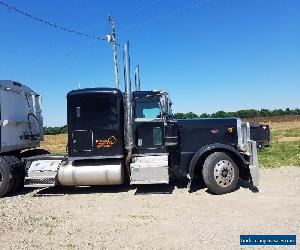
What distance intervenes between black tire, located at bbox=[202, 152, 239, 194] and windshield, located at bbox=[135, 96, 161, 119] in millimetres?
1821

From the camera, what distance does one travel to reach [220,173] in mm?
10016

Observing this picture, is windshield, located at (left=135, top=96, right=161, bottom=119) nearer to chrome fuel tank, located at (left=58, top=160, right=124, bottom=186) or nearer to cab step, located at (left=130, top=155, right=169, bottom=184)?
cab step, located at (left=130, top=155, right=169, bottom=184)

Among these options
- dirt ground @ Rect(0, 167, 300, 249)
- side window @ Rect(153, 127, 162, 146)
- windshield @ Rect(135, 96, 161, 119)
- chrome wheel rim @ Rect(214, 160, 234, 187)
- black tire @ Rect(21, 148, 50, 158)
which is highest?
windshield @ Rect(135, 96, 161, 119)

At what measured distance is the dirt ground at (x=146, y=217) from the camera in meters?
6.56

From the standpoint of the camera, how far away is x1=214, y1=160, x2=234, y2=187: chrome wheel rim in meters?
10.0

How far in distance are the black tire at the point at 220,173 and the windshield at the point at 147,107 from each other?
182 cm

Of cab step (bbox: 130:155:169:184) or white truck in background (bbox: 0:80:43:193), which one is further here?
white truck in background (bbox: 0:80:43:193)

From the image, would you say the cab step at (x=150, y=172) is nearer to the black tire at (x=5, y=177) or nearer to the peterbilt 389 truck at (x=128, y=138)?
the peterbilt 389 truck at (x=128, y=138)

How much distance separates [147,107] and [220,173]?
2531 millimetres

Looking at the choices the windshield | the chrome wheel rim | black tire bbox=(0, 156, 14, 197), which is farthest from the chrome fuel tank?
the chrome wheel rim

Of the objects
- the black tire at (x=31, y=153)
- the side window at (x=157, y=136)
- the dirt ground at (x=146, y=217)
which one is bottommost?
the dirt ground at (x=146, y=217)

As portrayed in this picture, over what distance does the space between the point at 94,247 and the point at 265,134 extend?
17609 millimetres

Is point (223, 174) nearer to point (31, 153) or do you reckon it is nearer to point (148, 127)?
point (148, 127)

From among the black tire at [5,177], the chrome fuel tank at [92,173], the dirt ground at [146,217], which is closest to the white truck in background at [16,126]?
the black tire at [5,177]
